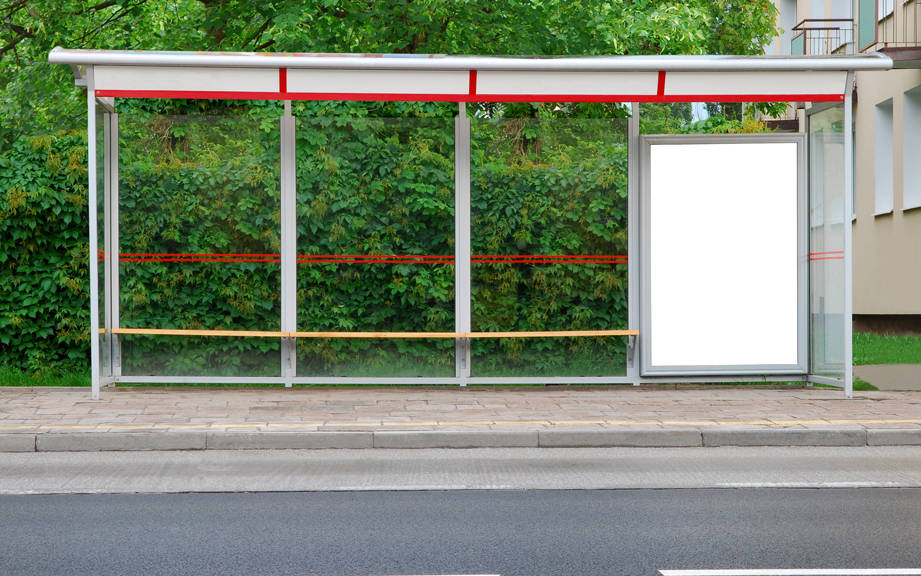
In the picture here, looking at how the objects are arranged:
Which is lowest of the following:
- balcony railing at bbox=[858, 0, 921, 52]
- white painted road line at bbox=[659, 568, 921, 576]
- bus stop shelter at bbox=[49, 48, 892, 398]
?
white painted road line at bbox=[659, 568, 921, 576]

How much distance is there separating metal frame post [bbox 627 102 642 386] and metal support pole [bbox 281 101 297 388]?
3387mm

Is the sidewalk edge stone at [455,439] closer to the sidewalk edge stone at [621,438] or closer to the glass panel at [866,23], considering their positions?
the sidewalk edge stone at [621,438]

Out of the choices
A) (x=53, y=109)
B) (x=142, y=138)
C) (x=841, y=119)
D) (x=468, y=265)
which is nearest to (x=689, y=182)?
(x=841, y=119)

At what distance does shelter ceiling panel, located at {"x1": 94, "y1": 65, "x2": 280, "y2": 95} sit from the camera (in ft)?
34.7

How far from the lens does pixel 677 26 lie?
1455cm

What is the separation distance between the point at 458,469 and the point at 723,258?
16.7ft

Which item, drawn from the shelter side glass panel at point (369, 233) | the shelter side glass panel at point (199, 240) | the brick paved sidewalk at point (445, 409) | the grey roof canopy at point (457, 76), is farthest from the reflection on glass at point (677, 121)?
the shelter side glass panel at point (199, 240)

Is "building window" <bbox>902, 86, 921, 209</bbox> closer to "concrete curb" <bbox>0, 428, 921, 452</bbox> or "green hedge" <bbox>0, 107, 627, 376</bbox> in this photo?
"green hedge" <bbox>0, 107, 627, 376</bbox>

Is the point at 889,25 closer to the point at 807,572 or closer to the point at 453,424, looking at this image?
the point at 453,424

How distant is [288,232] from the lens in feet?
38.1

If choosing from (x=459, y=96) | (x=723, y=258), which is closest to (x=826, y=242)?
(x=723, y=258)

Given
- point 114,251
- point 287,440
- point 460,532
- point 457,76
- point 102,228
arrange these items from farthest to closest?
point 114,251 → point 102,228 → point 457,76 → point 287,440 → point 460,532

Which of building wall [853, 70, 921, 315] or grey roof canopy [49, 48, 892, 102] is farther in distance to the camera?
building wall [853, 70, 921, 315]

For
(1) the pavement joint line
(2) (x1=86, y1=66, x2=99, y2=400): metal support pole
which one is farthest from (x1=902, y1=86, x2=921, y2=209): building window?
(2) (x1=86, y1=66, x2=99, y2=400): metal support pole
